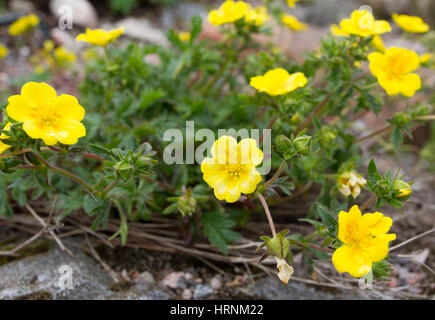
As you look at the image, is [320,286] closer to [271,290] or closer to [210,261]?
[271,290]

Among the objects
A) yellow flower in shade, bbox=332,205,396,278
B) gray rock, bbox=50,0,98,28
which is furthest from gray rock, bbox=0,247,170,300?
gray rock, bbox=50,0,98,28

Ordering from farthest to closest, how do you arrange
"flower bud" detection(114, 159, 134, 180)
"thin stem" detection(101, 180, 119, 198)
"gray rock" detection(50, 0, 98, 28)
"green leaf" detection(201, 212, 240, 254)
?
"gray rock" detection(50, 0, 98, 28) < "green leaf" detection(201, 212, 240, 254) < "thin stem" detection(101, 180, 119, 198) < "flower bud" detection(114, 159, 134, 180)

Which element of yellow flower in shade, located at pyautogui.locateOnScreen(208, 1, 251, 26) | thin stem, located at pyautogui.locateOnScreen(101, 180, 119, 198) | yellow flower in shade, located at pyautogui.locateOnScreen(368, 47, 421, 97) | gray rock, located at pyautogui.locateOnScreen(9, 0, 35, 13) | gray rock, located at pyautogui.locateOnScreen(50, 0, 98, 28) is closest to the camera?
thin stem, located at pyautogui.locateOnScreen(101, 180, 119, 198)

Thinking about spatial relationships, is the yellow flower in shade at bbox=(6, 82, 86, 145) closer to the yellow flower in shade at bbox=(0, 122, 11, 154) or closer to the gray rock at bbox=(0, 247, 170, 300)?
the yellow flower in shade at bbox=(0, 122, 11, 154)

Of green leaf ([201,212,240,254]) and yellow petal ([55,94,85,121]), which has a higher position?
yellow petal ([55,94,85,121])

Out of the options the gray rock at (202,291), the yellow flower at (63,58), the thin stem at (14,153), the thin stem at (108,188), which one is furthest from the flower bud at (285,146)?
the yellow flower at (63,58)

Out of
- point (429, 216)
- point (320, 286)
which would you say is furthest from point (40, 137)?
point (429, 216)
